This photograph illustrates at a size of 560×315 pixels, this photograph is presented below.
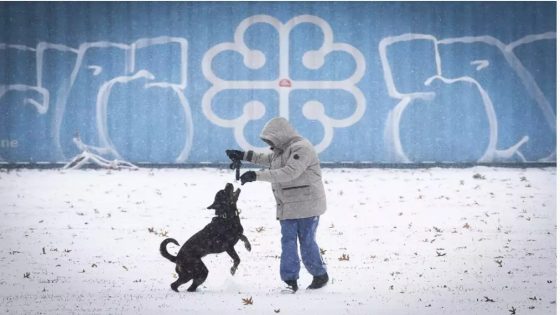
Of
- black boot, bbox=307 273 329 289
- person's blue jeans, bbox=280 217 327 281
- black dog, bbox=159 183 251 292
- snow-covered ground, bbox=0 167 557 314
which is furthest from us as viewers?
black boot, bbox=307 273 329 289

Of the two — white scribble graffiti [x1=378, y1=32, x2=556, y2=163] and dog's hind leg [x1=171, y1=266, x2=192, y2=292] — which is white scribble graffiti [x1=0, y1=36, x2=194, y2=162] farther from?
dog's hind leg [x1=171, y1=266, x2=192, y2=292]

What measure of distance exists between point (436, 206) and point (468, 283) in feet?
11.8

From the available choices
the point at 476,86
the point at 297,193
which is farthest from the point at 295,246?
the point at 476,86

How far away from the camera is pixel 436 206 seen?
358 inches

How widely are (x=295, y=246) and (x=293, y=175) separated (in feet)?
1.66

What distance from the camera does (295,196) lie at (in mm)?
5160

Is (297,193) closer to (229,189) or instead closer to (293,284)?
(229,189)

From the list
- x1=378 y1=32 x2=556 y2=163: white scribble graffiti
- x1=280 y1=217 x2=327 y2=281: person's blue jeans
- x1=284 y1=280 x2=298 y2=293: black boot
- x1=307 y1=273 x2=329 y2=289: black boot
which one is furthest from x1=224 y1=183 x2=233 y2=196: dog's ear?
x1=378 y1=32 x2=556 y2=163: white scribble graffiti

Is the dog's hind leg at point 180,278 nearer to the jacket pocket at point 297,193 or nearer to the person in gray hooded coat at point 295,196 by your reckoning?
the person in gray hooded coat at point 295,196

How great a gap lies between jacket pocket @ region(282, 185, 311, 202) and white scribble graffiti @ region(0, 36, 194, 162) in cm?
814

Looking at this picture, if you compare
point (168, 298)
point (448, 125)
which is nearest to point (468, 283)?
point (168, 298)

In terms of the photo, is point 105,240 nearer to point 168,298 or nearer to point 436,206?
point 168,298

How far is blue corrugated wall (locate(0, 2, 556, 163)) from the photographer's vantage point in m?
13.0

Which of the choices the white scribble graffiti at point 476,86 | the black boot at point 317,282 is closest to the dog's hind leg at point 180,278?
the black boot at point 317,282
